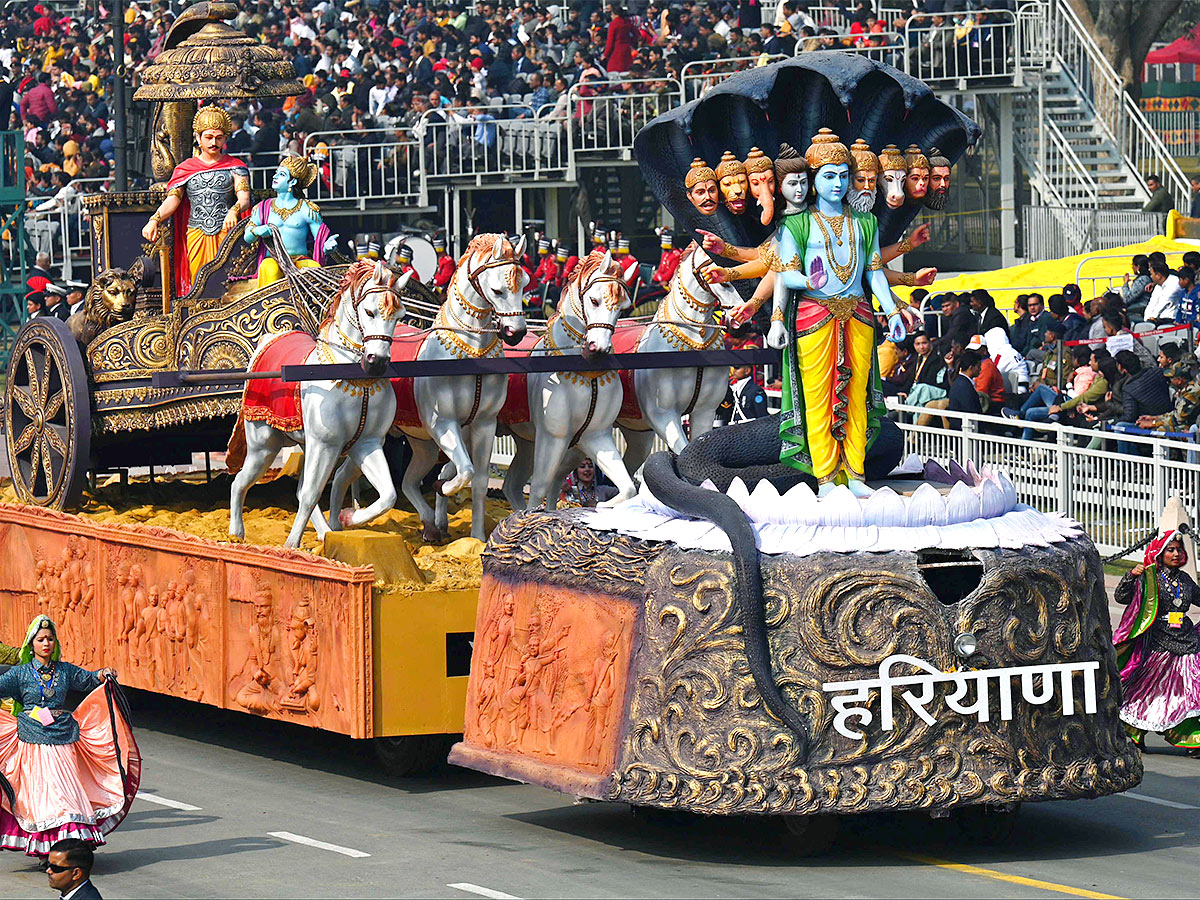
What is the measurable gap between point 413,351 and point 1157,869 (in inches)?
225

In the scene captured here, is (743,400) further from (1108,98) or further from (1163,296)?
(1108,98)

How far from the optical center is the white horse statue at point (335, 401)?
576 inches

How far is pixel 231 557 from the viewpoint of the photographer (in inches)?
575

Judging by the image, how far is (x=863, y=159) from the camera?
42.3 feet

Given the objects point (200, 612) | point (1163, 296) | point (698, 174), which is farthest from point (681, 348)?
point (1163, 296)

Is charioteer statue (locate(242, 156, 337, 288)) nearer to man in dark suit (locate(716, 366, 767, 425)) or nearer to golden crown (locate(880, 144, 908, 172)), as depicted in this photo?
man in dark suit (locate(716, 366, 767, 425))

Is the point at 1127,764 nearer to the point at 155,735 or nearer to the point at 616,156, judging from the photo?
the point at 155,735

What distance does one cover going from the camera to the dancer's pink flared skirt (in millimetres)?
11719

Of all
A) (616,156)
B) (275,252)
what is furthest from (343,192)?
(275,252)

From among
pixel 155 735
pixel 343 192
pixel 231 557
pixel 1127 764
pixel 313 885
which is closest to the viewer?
pixel 313 885

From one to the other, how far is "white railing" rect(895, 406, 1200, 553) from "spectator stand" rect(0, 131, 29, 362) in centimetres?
1583

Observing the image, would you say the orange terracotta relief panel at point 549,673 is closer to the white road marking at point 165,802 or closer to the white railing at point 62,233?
the white road marking at point 165,802

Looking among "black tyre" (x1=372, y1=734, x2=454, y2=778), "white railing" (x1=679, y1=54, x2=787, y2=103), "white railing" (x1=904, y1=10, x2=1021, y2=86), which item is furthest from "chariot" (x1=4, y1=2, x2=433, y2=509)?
"white railing" (x1=904, y1=10, x2=1021, y2=86)

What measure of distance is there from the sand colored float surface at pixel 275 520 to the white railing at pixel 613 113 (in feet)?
49.5
